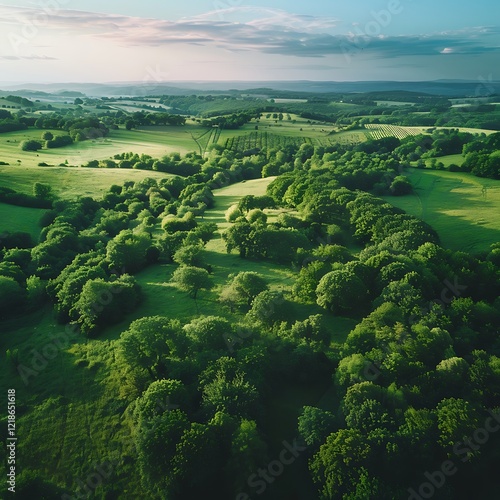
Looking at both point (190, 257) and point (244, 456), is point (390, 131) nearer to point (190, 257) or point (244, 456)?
point (190, 257)

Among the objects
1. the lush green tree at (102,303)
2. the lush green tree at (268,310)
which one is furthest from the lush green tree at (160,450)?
the lush green tree at (102,303)

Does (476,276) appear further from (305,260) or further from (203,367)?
(203,367)

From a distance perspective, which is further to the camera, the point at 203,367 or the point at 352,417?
the point at 203,367

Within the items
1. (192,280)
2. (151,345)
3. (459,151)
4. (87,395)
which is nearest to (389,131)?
(459,151)

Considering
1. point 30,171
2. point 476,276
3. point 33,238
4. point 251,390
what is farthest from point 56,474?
point 30,171

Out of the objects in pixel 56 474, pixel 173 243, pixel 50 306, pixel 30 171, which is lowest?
pixel 56 474

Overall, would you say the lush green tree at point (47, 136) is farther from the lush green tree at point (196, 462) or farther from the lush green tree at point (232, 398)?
the lush green tree at point (196, 462)
